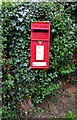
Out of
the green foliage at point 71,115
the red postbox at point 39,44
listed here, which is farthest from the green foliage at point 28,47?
the green foliage at point 71,115

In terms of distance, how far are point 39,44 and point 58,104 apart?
137 centimetres

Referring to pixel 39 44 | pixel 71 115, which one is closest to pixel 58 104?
pixel 71 115

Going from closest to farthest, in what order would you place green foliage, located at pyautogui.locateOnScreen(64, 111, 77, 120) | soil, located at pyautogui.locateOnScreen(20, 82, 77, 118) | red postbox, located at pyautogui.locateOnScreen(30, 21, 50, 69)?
red postbox, located at pyautogui.locateOnScreen(30, 21, 50, 69)
green foliage, located at pyautogui.locateOnScreen(64, 111, 77, 120)
soil, located at pyautogui.locateOnScreen(20, 82, 77, 118)

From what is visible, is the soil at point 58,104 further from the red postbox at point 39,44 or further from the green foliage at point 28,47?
the red postbox at point 39,44

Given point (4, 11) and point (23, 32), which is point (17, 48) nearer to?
point (23, 32)

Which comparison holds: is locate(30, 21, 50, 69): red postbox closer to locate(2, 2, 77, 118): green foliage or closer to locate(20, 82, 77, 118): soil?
locate(2, 2, 77, 118): green foliage

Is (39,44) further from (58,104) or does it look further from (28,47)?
(58,104)

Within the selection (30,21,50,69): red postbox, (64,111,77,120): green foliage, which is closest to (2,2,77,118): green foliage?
(30,21,50,69): red postbox

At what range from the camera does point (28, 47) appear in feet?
12.3

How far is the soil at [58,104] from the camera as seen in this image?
393 cm

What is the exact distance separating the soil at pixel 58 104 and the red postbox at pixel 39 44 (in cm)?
79

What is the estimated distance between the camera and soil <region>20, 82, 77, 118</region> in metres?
3.93

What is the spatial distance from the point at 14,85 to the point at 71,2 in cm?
214

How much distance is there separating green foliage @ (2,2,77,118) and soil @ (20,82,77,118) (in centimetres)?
19
